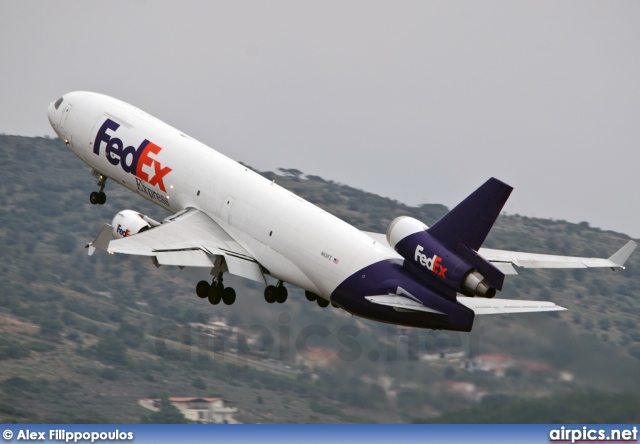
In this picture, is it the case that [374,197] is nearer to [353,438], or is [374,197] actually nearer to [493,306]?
[353,438]

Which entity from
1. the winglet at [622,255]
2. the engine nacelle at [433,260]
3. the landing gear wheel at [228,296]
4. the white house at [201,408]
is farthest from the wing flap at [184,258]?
the white house at [201,408]

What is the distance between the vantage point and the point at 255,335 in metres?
75.5

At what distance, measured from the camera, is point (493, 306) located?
161ft

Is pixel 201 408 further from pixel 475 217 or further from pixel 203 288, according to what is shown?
pixel 475 217

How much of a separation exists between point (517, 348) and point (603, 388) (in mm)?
5107

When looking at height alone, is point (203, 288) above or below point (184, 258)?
below

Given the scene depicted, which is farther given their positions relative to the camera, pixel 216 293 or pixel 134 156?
pixel 134 156

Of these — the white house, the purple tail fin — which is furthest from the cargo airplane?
the white house

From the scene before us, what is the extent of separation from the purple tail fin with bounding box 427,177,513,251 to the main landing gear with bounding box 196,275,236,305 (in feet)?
39.3

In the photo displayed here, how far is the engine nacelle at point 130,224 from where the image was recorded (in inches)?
2229

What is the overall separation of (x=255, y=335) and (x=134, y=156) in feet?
62.8

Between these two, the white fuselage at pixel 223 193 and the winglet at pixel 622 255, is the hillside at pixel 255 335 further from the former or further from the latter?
the winglet at pixel 622 255

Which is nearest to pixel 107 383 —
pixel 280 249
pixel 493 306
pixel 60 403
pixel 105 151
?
pixel 60 403

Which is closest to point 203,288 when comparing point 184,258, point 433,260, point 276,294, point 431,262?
point 184,258
